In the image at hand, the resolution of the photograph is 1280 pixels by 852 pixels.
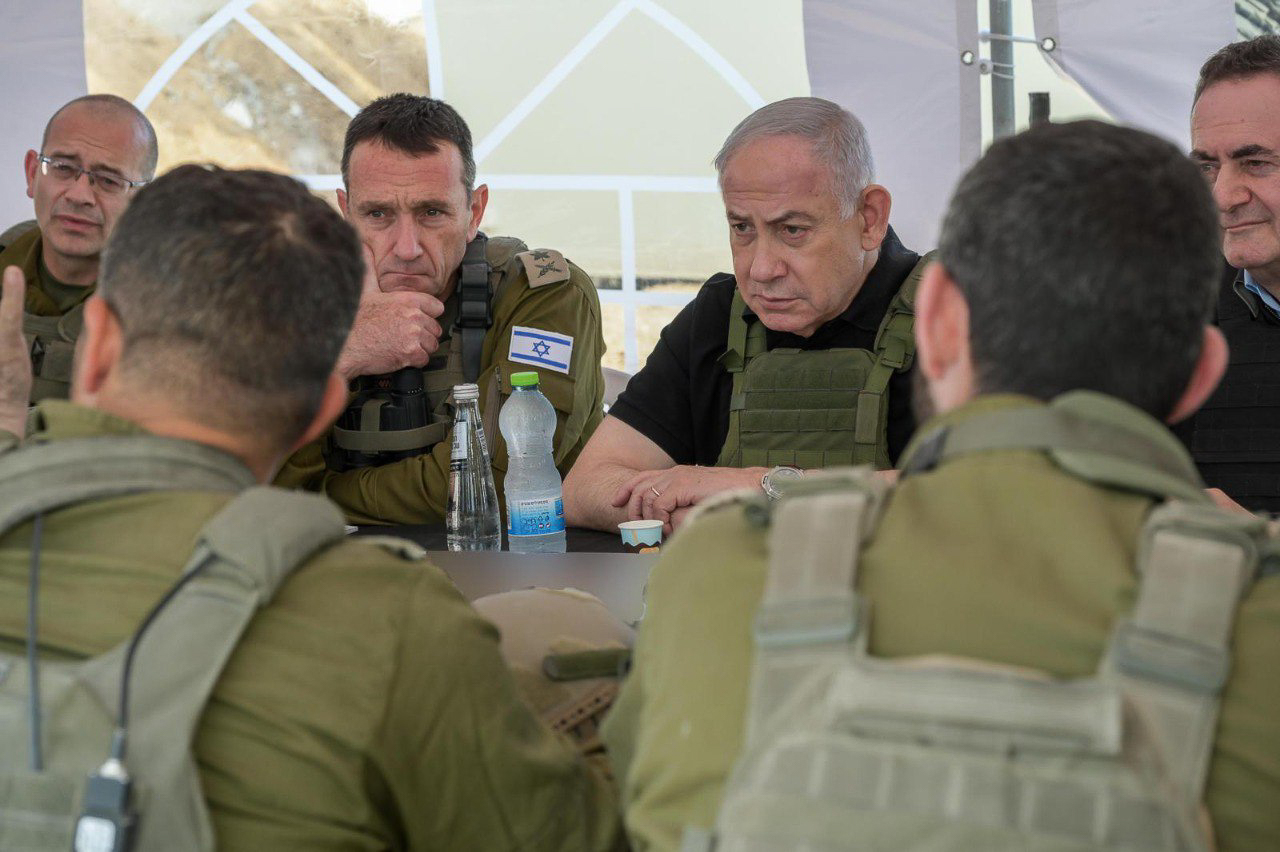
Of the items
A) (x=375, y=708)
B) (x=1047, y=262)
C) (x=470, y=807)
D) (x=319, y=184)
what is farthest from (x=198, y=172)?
(x=319, y=184)

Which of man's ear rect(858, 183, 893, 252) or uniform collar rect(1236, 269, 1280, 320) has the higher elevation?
man's ear rect(858, 183, 893, 252)

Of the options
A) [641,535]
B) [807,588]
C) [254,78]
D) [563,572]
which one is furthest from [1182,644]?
[254,78]

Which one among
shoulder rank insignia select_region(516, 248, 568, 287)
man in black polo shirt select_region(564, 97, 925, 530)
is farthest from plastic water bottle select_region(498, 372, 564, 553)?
shoulder rank insignia select_region(516, 248, 568, 287)

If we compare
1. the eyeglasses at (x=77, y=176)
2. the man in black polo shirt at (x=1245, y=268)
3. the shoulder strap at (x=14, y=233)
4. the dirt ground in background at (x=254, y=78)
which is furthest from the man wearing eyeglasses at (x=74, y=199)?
the man in black polo shirt at (x=1245, y=268)

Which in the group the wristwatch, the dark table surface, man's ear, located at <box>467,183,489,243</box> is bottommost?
the dark table surface

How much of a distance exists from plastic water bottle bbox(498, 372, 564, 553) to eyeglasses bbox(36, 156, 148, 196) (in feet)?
5.15

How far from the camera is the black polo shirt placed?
313 centimetres

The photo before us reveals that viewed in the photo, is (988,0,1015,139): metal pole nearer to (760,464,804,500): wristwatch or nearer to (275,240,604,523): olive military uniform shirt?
(275,240,604,523): olive military uniform shirt

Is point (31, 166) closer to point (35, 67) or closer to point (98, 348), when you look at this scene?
point (35, 67)

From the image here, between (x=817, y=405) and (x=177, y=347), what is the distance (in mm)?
1837

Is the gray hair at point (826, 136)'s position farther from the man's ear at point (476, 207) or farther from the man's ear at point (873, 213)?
the man's ear at point (476, 207)

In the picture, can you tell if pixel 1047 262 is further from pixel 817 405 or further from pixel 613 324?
pixel 613 324

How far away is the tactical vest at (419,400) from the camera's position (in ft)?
10.4

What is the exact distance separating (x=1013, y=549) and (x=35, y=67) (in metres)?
4.98
